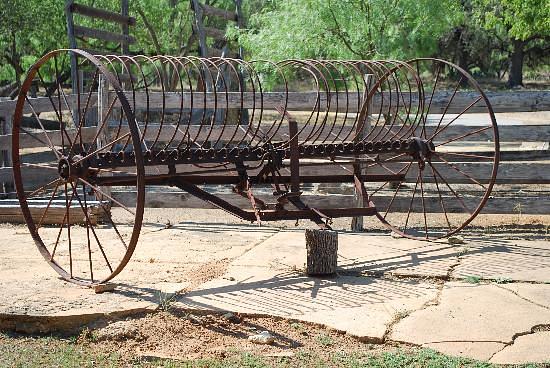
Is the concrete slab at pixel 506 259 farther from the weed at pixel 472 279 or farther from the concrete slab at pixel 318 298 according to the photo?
the concrete slab at pixel 318 298

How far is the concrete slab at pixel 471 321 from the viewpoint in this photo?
5.23 m

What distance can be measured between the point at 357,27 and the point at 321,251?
23.4 ft

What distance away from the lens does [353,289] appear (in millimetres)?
6477

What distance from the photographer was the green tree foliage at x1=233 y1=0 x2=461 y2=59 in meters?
13.0

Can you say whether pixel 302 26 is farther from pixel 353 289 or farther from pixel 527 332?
pixel 527 332

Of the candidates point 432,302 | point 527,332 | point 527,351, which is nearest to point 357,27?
point 432,302

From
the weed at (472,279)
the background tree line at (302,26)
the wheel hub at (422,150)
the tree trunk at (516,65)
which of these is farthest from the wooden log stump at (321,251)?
the tree trunk at (516,65)

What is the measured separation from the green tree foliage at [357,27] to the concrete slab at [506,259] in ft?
17.4

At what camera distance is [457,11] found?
14.1m

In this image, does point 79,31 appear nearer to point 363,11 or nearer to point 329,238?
point 363,11

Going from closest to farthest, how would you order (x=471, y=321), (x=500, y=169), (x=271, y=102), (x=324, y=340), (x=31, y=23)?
1. (x=324, y=340)
2. (x=471, y=321)
3. (x=500, y=169)
4. (x=271, y=102)
5. (x=31, y=23)

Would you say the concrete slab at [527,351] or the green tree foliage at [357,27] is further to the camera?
the green tree foliage at [357,27]

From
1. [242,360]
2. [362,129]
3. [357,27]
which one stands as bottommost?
[242,360]

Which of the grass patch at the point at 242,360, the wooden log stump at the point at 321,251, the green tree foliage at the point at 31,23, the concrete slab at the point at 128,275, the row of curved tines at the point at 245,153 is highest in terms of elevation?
the green tree foliage at the point at 31,23
